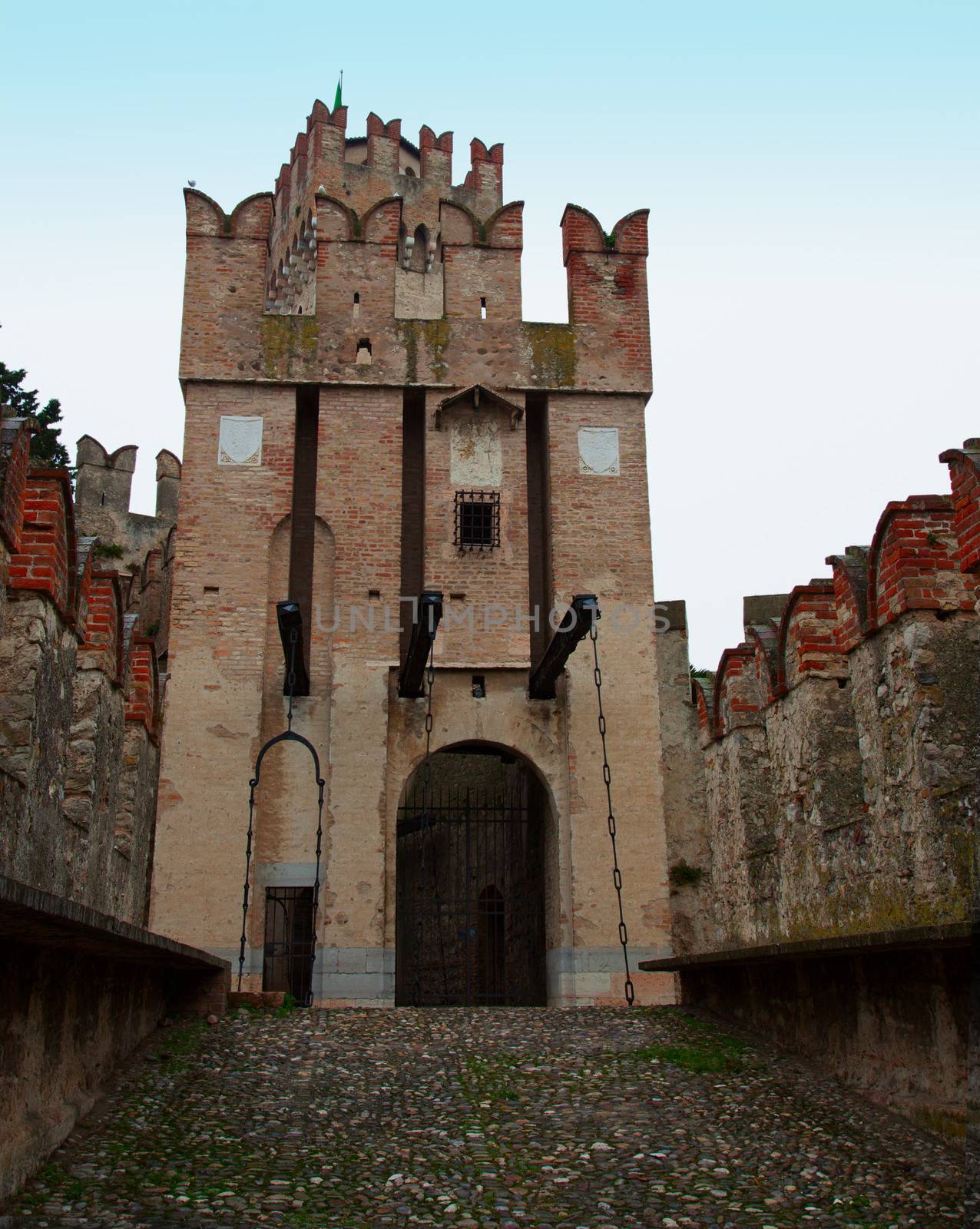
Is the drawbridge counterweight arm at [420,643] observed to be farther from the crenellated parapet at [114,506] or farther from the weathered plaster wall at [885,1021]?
the crenellated parapet at [114,506]

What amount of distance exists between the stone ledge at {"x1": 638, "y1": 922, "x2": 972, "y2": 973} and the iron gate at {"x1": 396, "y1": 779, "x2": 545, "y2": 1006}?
720cm

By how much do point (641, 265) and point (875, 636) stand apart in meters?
8.53

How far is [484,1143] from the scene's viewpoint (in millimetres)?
5598

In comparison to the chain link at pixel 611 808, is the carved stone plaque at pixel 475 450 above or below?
above

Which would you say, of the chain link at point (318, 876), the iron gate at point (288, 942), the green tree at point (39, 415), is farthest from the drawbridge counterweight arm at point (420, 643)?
the green tree at point (39, 415)

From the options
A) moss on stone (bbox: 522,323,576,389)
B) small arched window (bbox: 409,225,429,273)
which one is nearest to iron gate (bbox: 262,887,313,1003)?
moss on stone (bbox: 522,323,576,389)

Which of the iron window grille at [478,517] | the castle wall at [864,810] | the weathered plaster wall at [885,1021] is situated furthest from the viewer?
the iron window grille at [478,517]

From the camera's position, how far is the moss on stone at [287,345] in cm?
1452

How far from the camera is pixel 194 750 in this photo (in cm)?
1312

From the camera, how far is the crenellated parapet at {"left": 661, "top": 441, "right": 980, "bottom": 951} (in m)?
7.43

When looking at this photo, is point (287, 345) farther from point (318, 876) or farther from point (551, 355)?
point (318, 876)

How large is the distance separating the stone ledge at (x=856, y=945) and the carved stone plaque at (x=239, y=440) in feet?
27.9

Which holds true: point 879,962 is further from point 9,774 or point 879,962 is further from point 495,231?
point 495,231

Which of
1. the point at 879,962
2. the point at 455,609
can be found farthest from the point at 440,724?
the point at 879,962
